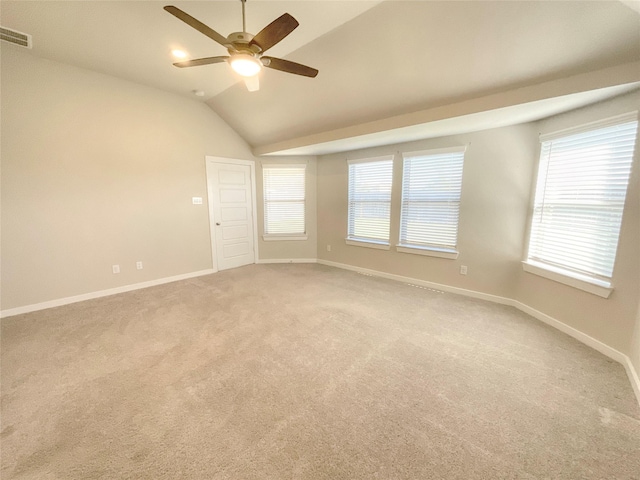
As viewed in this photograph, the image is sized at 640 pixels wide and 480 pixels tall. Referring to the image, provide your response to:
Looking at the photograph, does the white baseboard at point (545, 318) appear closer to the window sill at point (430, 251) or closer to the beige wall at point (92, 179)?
the window sill at point (430, 251)

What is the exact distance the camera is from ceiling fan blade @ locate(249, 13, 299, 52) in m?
1.48

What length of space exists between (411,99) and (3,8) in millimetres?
3834

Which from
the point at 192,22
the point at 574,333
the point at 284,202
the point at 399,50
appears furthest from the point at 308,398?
the point at 284,202

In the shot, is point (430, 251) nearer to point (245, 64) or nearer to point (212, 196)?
point (245, 64)

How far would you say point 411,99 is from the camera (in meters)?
2.78

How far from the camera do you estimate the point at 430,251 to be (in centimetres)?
379

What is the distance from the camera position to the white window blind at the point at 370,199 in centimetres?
426

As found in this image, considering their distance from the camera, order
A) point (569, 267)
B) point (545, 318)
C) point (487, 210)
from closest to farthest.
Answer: point (569, 267), point (545, 318), point (487, 210)

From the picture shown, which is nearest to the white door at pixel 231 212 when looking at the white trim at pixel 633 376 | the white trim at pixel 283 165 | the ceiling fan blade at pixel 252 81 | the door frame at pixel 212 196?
the door frame at pixel 212 196

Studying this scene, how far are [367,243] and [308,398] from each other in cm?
318

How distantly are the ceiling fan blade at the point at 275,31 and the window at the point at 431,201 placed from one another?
2.78m

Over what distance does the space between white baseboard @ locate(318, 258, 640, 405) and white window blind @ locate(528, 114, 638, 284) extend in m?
0.57

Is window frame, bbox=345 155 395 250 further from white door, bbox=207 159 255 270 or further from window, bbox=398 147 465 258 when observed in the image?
white door, bbox=207 159 255 270

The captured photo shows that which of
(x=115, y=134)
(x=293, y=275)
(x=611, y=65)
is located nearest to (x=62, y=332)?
(x=115, y=134)
